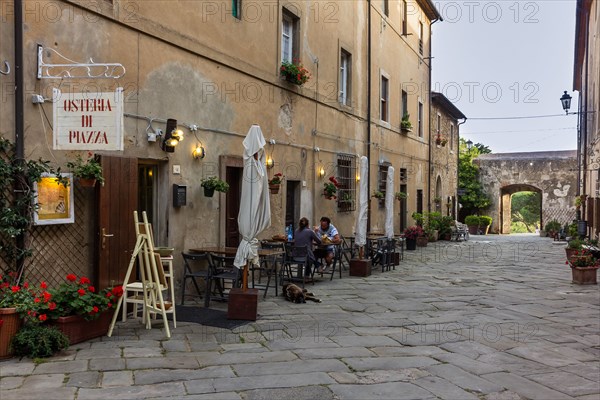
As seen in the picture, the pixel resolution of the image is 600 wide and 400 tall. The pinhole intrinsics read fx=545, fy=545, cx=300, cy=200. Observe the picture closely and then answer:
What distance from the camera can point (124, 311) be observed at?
6.40 m

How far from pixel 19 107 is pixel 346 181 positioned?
9638 mm

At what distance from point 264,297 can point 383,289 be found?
2.27 m

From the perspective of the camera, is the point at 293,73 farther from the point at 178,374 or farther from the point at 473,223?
the point at 473,223

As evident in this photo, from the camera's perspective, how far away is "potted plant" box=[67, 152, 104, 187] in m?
6.01

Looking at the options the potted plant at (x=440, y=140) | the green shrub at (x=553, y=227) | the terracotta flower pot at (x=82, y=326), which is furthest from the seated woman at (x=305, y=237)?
the green shrub at (x=553, y=227)

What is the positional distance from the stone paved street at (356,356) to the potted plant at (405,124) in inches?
413

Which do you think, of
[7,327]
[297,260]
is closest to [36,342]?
[7,327]

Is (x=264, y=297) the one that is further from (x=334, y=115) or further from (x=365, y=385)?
(x=334, y=115)

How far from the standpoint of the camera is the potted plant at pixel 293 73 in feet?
35.3

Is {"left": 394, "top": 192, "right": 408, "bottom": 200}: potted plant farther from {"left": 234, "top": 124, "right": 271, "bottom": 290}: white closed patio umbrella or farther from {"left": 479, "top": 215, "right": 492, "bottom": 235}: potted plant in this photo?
{"left": 479, "top": 215, "right": 492, "bottom": 235}: potted plant

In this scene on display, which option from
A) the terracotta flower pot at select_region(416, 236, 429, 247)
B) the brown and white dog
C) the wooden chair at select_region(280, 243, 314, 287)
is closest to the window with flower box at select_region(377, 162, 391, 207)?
the terracotta flower pot at select_region(416, 236, 429, 247)

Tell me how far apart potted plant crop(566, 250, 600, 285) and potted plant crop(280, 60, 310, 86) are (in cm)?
640

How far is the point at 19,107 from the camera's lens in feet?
18.0

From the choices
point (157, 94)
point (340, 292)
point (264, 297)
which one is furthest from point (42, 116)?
point (340, 292)
